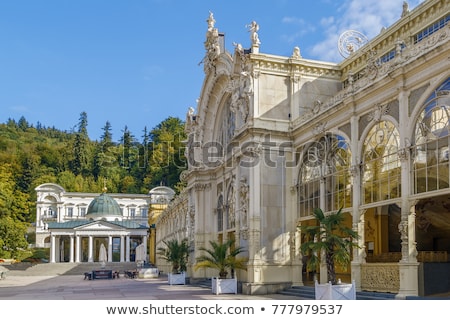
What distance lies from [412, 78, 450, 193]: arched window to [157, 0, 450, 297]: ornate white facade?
4 cm

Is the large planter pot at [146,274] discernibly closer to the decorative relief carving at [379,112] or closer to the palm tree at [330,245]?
the palm tree at [330,245]

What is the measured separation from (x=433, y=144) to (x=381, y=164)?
3177 mm

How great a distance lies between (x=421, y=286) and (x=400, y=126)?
560 centimetres

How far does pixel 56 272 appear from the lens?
69188mm

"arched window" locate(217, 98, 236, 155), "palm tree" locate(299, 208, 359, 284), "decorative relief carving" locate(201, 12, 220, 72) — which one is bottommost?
"palm tree" locate(299, 208, 359, 284)

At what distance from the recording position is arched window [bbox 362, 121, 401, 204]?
2036cm

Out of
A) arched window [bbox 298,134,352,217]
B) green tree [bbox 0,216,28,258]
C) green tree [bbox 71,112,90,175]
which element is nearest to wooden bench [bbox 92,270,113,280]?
arched window [bbox 298,134,352,217]

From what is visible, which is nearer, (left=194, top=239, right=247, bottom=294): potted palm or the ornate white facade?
the ornate white facade

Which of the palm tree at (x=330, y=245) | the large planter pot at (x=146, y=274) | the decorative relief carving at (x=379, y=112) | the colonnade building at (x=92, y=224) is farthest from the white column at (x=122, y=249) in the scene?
the palm tree at (x=330, y=245)

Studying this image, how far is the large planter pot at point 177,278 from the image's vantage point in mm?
37344

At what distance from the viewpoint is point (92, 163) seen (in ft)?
452

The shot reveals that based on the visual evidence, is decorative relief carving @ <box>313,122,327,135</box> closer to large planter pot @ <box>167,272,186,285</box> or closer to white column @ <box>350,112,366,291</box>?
white column @ <box>350,112,366,291</box>

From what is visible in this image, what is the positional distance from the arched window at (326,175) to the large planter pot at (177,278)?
1292 centimetres
